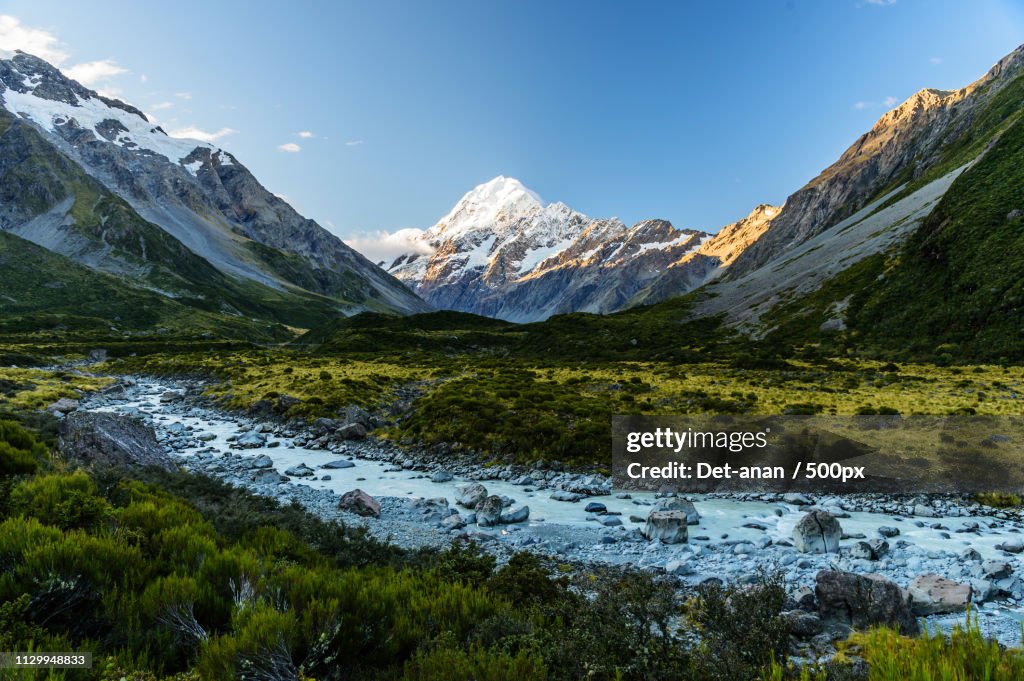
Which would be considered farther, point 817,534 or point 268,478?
point 268,478

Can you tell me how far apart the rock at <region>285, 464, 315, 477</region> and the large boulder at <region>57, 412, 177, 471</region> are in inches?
206

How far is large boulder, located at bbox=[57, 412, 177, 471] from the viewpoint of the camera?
16.3 metres

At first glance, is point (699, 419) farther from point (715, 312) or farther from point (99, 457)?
point (715, 312)

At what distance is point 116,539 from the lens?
681 centimetres

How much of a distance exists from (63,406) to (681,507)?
42.0m

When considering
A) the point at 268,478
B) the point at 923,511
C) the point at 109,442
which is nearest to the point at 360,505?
the point at 268,478

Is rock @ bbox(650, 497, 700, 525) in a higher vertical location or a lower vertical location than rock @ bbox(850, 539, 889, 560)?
lower

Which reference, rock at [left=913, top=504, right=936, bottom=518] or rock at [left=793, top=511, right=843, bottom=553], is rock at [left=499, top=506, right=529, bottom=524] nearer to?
rock at [left=793, top=511, right=843, bottom=553]

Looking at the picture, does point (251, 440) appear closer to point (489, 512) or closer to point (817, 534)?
point (489, 512)

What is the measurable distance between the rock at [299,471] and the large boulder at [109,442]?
5.22 m

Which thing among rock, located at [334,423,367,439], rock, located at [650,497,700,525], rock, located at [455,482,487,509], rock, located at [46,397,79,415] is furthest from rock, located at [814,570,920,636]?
rock, located at [46,397,79,415]

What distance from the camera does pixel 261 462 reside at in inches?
965

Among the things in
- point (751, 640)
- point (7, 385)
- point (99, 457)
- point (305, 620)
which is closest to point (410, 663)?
point (305, 620)

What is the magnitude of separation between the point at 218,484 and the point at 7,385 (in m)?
39.2
